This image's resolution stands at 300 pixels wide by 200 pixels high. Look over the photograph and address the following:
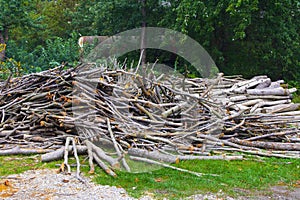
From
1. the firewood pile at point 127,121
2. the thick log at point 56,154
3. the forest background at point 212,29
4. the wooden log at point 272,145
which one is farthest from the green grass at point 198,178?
the forest background at point 212,29

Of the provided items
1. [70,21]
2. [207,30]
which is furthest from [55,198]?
[70,21]

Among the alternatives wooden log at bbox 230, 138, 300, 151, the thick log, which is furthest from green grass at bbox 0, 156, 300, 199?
wooden log at bbox 230, 138, 300, 151

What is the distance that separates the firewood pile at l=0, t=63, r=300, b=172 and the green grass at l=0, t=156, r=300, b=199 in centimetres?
32

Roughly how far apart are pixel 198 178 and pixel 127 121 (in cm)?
170

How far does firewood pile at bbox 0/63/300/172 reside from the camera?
5406 millimetres

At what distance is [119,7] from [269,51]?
712cm

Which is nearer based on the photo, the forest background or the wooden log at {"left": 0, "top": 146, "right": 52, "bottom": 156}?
the wooden log at {"left": 0, "top": 146, "right": 52, "bottom": 156}

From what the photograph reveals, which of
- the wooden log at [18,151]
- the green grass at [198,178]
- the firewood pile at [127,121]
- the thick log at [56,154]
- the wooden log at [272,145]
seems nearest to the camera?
the green grass at [198,178]

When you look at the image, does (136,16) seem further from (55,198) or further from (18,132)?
(55,198)

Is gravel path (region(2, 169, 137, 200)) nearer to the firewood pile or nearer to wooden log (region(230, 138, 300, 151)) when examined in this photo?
the firewood pile

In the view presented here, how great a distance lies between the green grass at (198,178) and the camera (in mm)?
4070

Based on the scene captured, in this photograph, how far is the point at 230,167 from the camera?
4.86 meters

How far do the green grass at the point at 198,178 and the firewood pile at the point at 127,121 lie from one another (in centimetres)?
32

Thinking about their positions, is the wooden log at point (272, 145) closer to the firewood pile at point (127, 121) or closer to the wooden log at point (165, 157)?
the firewood pile at point (127, 121)
